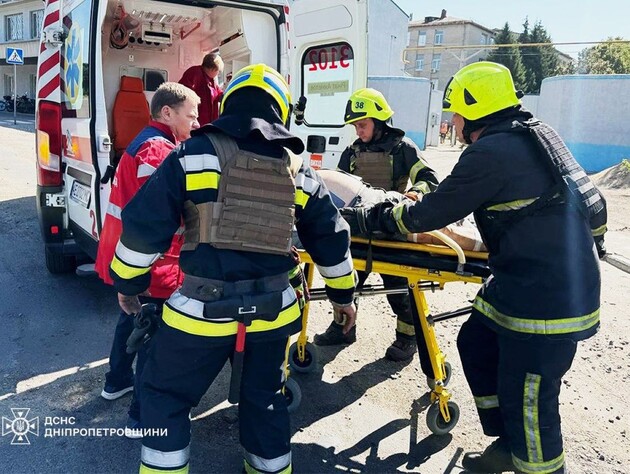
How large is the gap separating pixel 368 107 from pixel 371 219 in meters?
1.13

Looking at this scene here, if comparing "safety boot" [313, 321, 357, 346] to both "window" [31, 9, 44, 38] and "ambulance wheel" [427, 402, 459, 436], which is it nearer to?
"ambulance wheel" [427, 402, 459, 436]

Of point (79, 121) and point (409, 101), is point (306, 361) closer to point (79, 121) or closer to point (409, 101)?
point (79, 121)

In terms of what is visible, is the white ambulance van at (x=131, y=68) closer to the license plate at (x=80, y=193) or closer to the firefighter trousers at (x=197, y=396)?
the license plate at (x=80, y=193)

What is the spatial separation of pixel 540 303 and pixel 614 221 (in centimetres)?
754

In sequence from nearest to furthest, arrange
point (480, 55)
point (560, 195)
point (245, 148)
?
point (245, 148) < point (560, 195) < point (480, 55)

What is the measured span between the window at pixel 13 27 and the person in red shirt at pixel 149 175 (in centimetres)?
3598

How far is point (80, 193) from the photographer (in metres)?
3.92

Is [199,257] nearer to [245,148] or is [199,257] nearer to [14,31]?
[245,148]

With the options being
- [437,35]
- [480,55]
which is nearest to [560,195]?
[480,55]

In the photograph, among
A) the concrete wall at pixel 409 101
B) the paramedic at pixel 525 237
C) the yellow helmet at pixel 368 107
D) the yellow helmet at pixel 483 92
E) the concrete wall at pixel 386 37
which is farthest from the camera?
the concrete wall at pixel 386 37

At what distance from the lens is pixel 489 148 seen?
2.18 meters

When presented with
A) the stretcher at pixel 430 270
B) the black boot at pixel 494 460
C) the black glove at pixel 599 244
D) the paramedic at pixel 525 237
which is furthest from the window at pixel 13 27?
the black boot at pixel 494 460

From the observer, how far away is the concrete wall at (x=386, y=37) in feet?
90.9

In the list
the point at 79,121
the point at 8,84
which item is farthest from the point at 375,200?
the point at 8,84
